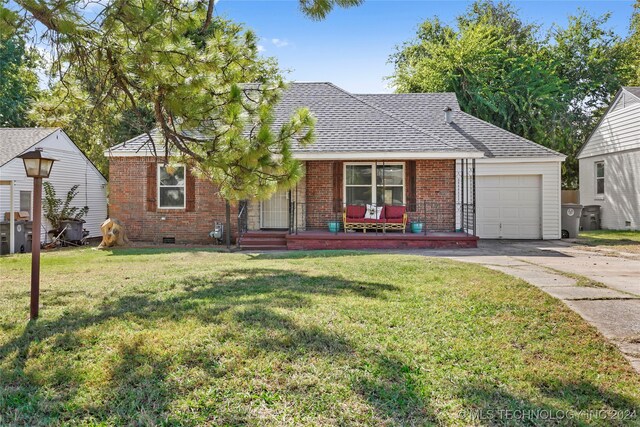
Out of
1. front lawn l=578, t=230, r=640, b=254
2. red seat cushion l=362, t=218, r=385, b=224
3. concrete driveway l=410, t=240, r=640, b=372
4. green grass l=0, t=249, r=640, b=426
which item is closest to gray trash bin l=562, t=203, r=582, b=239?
front lawn l=578, t=230, r=640, b=254

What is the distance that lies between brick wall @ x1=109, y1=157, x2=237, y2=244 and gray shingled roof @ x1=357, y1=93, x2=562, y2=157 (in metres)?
7.37

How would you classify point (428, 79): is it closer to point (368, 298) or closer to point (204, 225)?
point (204, 225)

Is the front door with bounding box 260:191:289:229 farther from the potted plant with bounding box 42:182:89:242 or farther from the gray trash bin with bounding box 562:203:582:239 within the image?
the gray trash bin with bounding box 562:203:582:239

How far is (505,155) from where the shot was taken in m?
13.8

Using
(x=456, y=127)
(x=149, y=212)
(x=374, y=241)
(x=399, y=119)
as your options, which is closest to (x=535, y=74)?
(x=456, y=127)

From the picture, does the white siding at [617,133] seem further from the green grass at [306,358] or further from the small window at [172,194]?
the small window at [172,194]

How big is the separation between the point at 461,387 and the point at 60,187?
1768 cm

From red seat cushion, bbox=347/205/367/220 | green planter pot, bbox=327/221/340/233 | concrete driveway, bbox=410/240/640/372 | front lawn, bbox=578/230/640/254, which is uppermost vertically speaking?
red seat cushion, bbox=347/205/367/220

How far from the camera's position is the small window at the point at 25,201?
1492cm

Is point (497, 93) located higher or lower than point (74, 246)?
higher

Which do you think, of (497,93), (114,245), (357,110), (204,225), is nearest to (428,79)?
(497,93)

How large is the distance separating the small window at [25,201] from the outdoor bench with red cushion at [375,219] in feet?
37.0

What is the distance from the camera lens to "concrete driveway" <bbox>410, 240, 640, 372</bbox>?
4066mm

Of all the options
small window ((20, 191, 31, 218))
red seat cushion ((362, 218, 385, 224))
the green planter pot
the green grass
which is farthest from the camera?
small window ((20, 191, 31, 218))
